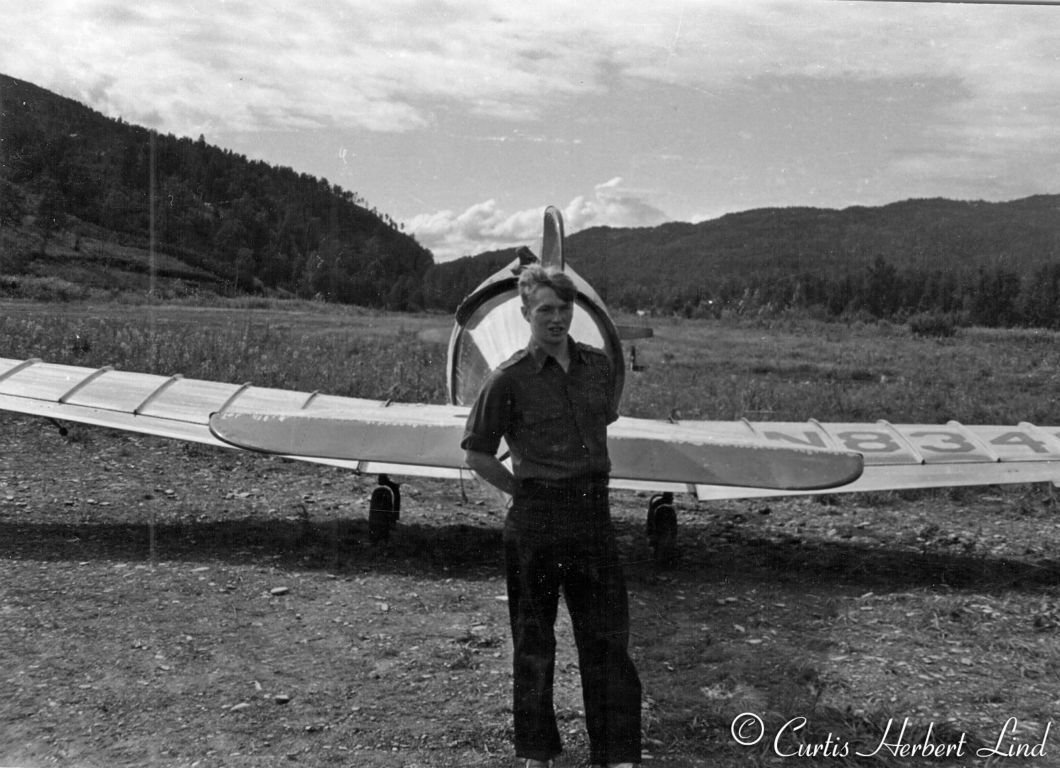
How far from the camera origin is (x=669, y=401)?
36.4 ft

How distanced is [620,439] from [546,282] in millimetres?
1124

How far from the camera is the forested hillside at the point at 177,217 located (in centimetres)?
718

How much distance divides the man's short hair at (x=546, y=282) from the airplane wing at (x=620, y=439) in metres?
0.95

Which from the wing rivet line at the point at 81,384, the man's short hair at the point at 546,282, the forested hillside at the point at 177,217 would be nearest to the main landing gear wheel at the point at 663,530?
the forested hillside at the point at 177,217

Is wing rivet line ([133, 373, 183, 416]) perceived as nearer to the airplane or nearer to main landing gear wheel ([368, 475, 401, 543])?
the airplane

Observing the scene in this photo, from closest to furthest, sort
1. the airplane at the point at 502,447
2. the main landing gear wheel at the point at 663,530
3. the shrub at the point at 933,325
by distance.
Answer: the airplane at the point at 502,447, the main landing gear wheel at the point at 663,530, the shrub at the point at 933,325

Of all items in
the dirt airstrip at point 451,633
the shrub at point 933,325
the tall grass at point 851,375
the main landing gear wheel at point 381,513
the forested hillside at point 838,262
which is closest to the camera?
the dirt airstrip at point 451,633

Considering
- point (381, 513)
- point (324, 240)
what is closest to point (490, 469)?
point (381, 513)

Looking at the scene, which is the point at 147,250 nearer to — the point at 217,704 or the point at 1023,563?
the point at 217,704

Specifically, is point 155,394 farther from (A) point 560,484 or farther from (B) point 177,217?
(A) point 560,484

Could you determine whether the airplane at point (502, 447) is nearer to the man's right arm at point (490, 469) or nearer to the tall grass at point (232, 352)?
the man's right arm at point (490, 469)

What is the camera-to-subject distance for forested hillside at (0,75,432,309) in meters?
7.18

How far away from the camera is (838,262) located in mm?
12844

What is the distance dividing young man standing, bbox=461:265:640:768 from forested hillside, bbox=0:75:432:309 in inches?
123
